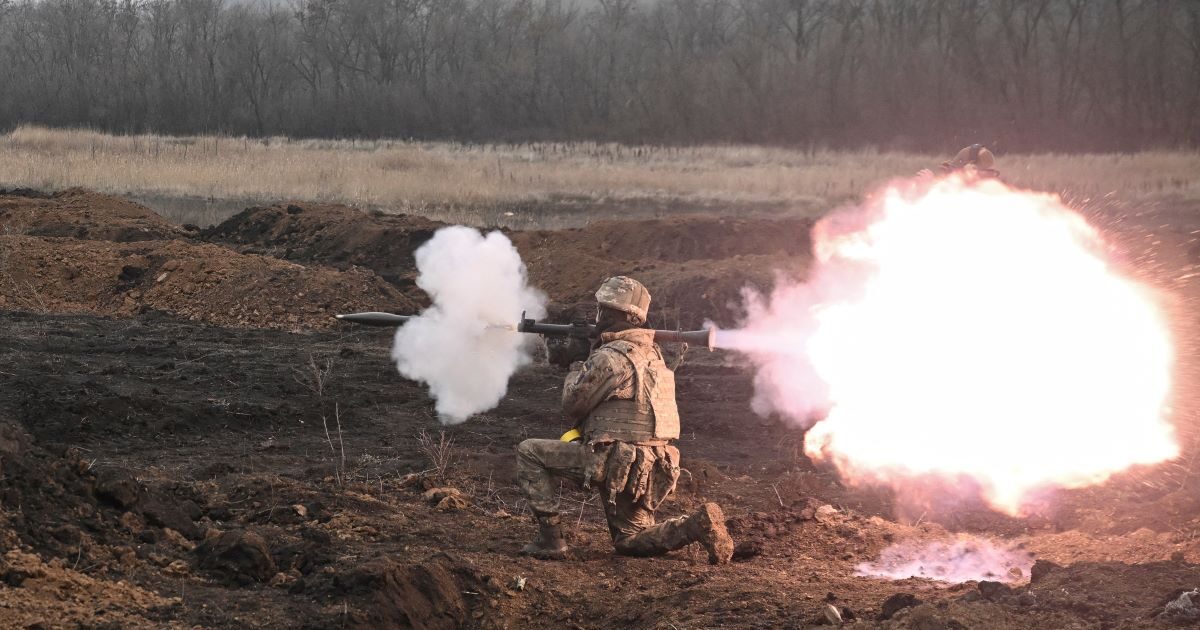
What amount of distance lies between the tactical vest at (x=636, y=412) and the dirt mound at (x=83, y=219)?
18684 mm

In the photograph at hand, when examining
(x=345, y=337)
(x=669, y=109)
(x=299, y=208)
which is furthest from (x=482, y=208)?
(x=669, y=109)

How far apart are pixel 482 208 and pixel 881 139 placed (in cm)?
3177

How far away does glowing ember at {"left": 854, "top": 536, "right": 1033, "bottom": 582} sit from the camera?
25.7 feet

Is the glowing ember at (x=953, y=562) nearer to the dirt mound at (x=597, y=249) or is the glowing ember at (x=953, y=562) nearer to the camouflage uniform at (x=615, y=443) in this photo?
the camouflage uniform at (x=615, y=443)

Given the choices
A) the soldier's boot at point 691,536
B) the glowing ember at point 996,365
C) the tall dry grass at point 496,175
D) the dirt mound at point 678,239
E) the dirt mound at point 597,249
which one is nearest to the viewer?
the soldier's boot at point 691,536

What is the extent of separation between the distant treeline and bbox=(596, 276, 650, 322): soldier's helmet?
1780 inches

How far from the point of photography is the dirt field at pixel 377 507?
20.1 feet

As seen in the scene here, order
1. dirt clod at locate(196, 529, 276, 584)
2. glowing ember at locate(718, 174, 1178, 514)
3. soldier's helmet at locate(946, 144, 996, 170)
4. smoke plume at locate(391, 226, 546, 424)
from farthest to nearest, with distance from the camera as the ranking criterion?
soldier's helmet at locate(946, 144, 996, 170)
glowing ember at locate(718, 174, 1178, 514)
smoke plume at locate(391, 226, 546, 424)
dirt clod at locate(196, 529, 276, 584)

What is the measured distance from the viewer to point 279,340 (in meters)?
16.4

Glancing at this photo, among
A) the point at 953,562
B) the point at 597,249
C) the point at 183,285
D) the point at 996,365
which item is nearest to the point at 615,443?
the point at 953,562

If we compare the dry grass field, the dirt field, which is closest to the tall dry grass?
the dry grass field

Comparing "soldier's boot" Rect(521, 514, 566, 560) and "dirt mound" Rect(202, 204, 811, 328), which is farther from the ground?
"dirt mound" Rect(202, 204, 811, 328)

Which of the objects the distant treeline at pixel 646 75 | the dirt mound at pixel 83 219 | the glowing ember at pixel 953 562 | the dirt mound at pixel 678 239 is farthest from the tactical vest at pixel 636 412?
the distant treeline at pixel 646 75

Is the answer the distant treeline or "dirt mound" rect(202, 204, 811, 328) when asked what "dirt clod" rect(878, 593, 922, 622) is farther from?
the distant treeline
